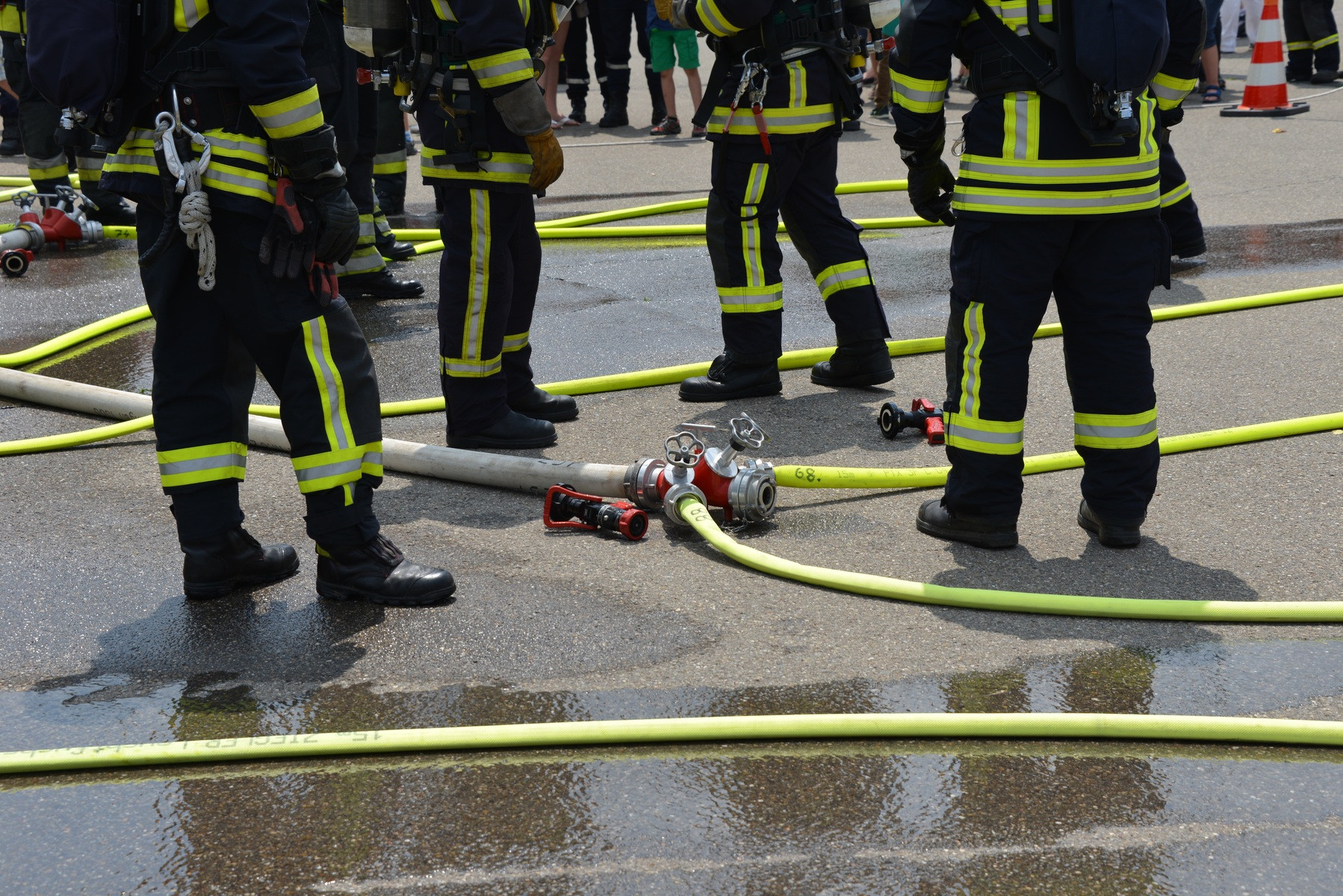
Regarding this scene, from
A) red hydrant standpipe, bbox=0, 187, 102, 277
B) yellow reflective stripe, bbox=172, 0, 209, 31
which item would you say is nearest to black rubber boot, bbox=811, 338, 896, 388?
yellow reflective stripe, bbox=172, 0, 209, 31

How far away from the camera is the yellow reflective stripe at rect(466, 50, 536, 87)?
4555mm

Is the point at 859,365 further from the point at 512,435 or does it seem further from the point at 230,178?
the point at 230,178

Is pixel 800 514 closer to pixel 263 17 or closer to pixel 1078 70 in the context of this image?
pixel 1078 70

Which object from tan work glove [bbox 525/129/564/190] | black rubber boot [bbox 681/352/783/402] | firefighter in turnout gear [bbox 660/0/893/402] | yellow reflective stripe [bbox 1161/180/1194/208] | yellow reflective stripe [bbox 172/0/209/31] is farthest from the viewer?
yellow reflective stripe [bbox 1161/180/1194/208]

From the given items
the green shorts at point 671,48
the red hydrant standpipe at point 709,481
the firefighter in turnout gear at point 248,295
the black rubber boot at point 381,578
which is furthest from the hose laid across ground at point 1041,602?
the green shorts at point 671,48

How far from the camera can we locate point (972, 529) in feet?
13.1

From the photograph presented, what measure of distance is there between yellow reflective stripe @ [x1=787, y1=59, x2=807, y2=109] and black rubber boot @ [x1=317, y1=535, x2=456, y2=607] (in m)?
2.53

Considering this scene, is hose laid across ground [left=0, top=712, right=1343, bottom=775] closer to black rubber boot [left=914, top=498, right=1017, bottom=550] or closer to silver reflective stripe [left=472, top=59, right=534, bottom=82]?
black rubber boot [left=914, top=498, right=1017, bottom=550]

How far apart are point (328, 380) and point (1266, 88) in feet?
34.9

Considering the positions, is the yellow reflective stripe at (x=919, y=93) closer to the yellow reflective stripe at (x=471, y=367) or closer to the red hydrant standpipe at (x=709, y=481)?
the red hydrant standpipe at (x=709, y=481)

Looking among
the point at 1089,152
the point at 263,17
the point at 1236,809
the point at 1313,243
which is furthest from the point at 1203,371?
the point at 263,17

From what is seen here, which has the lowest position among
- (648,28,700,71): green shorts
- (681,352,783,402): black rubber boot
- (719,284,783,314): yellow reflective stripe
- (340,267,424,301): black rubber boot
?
(681,352,783,402): black rubber boot

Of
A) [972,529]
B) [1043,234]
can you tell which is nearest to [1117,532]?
[972,529]

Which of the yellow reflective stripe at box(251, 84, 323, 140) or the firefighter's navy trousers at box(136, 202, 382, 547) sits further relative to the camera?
the firefighter's navy trousers at box(136, 202, 382, 547)
